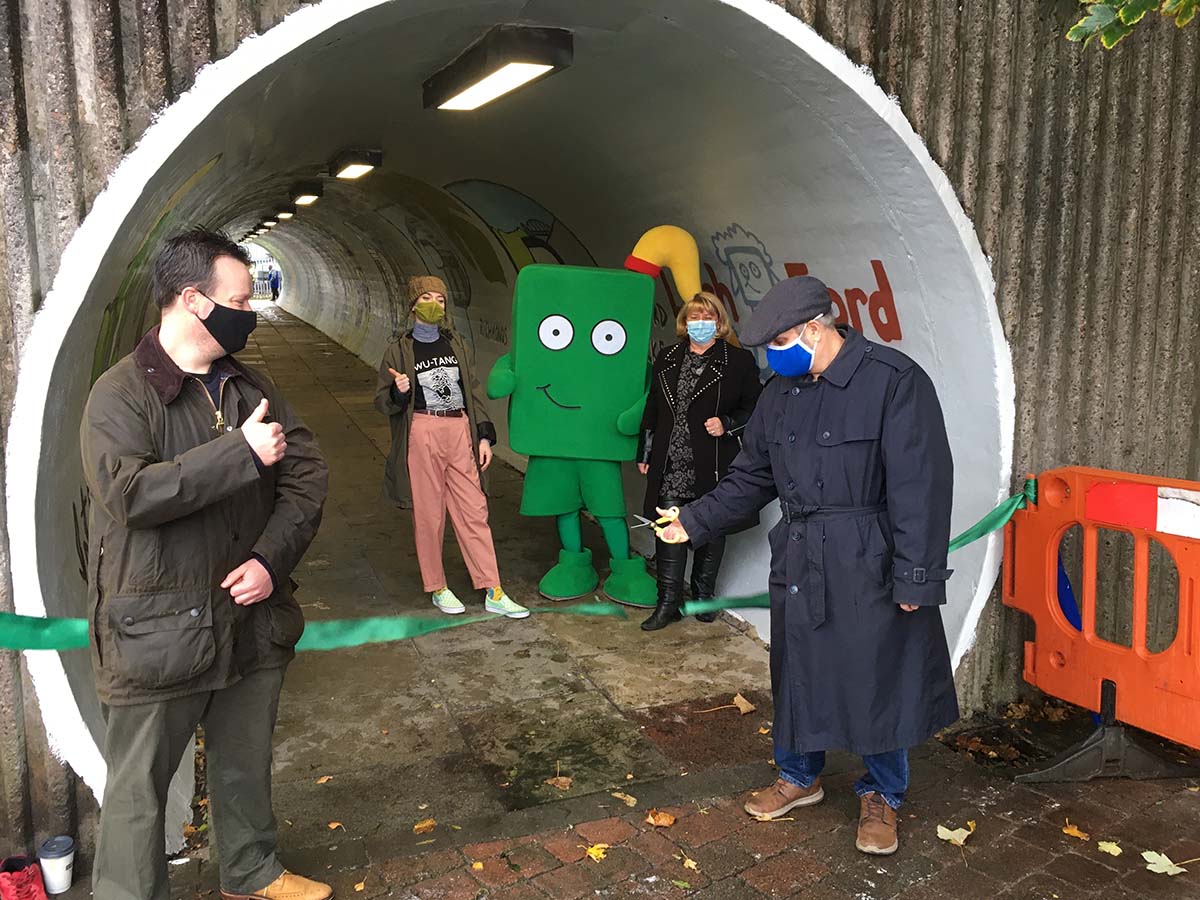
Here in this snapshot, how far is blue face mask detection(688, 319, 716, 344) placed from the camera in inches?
219

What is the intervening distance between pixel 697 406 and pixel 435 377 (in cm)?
154

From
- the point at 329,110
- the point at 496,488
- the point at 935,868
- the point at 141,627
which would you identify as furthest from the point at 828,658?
the point at 496,488

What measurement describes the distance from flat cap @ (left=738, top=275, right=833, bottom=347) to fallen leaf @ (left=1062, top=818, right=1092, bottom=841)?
2.10 m

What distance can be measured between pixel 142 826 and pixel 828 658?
217cm

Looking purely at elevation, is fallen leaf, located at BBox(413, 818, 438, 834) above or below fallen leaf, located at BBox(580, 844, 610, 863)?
above

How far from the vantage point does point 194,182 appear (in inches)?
165

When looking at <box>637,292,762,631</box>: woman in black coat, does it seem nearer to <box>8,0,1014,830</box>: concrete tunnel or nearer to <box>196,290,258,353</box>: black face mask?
<box>8,0,1014,830</box>: concrete tunnel

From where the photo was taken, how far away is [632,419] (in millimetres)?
6105

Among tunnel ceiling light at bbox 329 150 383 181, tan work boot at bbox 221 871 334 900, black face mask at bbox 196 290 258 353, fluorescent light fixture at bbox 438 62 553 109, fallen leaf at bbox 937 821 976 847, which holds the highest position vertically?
tunnel ceiling light at bbox 329 150 383 181

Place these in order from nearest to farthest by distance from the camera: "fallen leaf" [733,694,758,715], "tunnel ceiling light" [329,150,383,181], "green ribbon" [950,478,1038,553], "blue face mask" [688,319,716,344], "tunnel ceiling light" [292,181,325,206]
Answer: "green ribbon" [950,478,1038,553], "fallen leaf" [733,694,758,715], "blue face mask" [688,319,716,344], "tunnel ceiling light" [329,150,383,181], "tunnel ceiling light" [292,181,325,206]

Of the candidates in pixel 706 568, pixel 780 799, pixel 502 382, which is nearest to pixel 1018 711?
pixel 780 799

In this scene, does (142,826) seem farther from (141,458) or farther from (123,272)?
(123,272)

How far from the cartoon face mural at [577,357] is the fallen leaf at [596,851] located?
2965 millimetres

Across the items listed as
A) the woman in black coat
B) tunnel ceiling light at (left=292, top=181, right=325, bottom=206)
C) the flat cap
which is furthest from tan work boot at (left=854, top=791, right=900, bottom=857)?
tunnel ceiling light at (left=292, top=181, right=325, bottom=206)
